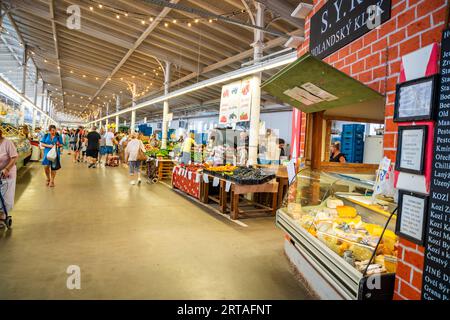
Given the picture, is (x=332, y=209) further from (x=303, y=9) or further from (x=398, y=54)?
(x=303, y=9)

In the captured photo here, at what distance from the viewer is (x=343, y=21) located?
3.16 metres

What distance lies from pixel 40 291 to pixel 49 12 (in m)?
11.0

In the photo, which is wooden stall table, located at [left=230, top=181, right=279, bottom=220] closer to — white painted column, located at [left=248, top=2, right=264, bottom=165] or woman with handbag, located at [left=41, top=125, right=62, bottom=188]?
white painted column, located at [left=248, top=2, right=264, bottom=165]

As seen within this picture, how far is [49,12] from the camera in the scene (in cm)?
1045

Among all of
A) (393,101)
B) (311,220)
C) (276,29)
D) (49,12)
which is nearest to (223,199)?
(311,220)

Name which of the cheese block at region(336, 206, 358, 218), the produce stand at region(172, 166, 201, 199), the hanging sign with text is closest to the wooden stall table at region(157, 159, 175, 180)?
the produce stand at region(172, 166, 201, 199)

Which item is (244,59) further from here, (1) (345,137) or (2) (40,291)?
(2) (40,291)

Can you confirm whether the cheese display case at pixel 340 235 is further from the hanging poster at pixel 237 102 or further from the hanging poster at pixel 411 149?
the hanging poster at pixel 237 102

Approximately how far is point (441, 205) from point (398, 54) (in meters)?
1.26

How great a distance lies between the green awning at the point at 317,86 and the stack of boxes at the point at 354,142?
354 inches

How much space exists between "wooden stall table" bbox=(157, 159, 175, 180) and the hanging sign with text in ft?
25.5

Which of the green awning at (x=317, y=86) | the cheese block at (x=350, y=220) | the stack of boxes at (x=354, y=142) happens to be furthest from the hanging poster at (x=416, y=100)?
the stack of boxes at (x=354, y=142)

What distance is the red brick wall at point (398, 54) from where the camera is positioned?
1.88m

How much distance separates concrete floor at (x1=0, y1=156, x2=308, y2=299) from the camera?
9.48 ft
